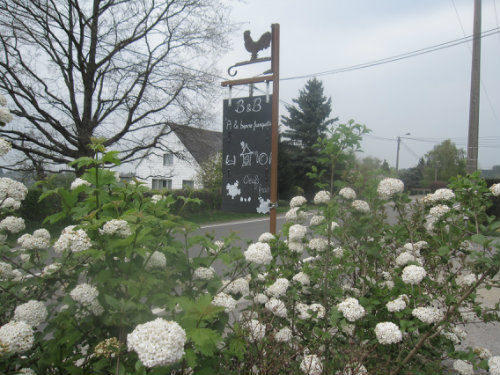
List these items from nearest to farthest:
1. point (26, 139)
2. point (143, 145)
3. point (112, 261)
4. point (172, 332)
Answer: point (172, 332)
point (112, 261)
point (26, 139)
point (143, 145)

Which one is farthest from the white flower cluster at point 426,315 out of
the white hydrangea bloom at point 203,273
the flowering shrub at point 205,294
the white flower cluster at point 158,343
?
the white flower cluster at point 158,343

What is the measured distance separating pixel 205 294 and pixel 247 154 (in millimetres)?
2618

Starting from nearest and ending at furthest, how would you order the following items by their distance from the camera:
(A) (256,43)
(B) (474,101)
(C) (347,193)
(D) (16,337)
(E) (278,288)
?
(D) (16,337) → (E) (278,288) → (C) (347,193) → (A) (256,43) → (B) (474,101)

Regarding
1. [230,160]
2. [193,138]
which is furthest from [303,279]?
[193,138]

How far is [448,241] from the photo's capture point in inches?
85.7

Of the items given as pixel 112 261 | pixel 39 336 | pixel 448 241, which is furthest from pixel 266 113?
pixel 39 336

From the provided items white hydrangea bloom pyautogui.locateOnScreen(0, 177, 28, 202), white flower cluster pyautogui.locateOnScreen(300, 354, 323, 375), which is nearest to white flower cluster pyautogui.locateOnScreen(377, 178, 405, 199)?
white flower cluster pyautogui.locateOnScreen(300, 354, 323, 375)

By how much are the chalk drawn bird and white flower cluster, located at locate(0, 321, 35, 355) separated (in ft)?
11.3

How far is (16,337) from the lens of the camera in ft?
4.01

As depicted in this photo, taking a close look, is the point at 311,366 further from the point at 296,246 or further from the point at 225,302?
the point at 296,246

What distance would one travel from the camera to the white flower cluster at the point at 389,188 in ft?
6.81

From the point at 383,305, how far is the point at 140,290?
4.44 feet

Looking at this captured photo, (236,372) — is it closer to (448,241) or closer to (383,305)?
(383,305)

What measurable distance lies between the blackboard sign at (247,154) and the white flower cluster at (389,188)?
1.66m
